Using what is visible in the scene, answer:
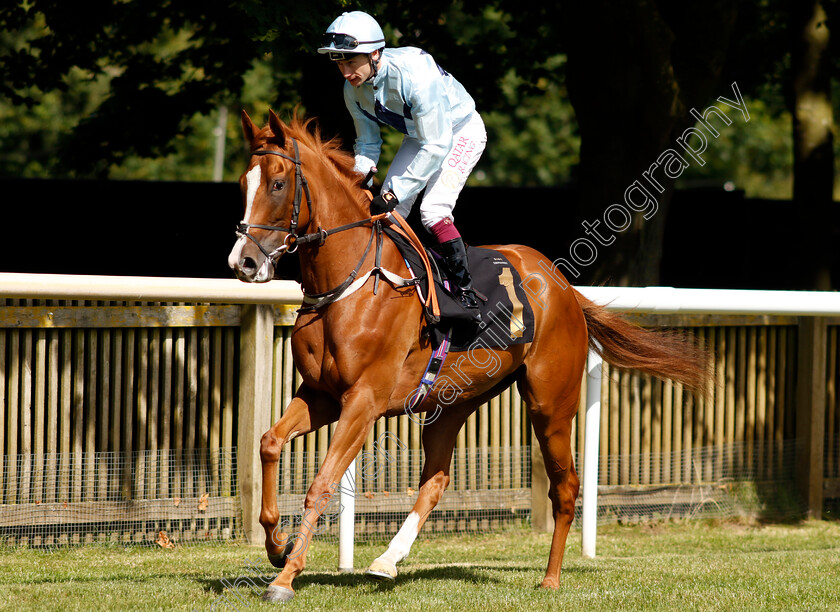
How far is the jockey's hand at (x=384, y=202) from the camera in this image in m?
4.38

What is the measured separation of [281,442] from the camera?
13.9 ft

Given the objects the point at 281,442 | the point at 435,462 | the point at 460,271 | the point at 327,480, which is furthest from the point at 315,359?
the point at 435,462

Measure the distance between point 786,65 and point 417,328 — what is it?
1011cm

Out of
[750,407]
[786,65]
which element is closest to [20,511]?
[750,407]

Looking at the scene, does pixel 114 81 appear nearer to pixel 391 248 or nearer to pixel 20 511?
pixel 20 511

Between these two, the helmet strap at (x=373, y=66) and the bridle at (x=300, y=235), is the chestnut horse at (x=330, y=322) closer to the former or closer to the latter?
the bridle at (x=300, y=235)

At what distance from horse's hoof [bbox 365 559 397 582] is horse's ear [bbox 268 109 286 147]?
1987mm

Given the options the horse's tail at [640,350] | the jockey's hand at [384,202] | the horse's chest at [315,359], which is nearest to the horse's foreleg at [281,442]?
the horse's chest at [315,359]

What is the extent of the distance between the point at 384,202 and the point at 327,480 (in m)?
1.30

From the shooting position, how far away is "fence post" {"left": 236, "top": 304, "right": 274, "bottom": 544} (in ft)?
19.5

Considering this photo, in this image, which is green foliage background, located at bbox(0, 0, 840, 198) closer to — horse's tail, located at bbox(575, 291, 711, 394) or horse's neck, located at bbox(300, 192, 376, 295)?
horse's neck, located at bbox(300, 192, 376, 295)

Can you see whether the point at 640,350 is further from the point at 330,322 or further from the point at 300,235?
the point at 300,235

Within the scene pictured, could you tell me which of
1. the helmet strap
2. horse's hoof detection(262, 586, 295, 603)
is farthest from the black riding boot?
horse's hoof detection(262, 586, 295, 603)

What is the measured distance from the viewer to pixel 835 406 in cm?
770
